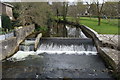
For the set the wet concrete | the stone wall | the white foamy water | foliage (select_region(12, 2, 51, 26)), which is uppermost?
foliage (select_region(12, 2, 51, 26))

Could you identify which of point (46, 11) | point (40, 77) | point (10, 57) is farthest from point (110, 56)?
point (46, 11)

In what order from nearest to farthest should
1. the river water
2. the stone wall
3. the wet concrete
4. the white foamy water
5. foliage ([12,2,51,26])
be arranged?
1. the wet concrete
2. the river water
3. the stone wall
4. the white foamy water
5. foliage ([12,2,51,26])

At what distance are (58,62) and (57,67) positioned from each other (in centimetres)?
121

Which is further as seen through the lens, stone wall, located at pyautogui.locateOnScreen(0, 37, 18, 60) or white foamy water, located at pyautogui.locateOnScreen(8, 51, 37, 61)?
white foamy water, located at pyautogui.locateOnScreen(8, 51, 37, 61)

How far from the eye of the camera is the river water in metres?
10.8

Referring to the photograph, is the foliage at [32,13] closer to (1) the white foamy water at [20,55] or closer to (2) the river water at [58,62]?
(2) the river water at [58,62]

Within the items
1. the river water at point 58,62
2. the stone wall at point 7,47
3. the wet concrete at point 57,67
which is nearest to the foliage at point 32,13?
the river water at point 58,62

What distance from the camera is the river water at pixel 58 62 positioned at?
10.8 m

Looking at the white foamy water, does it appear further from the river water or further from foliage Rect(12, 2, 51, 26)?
foliage Rect(12, 2, 51, 26)

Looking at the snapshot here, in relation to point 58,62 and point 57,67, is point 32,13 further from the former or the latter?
point 57,67

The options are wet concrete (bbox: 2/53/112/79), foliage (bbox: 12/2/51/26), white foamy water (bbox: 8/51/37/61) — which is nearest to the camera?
wet concrete (bbox: 2/53/112/79)

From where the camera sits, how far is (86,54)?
15641 millimetres

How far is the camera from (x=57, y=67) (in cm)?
1213

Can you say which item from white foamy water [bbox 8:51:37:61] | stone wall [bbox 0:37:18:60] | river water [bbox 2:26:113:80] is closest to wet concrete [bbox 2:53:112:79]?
river water [bbox 2:26:113:80]
